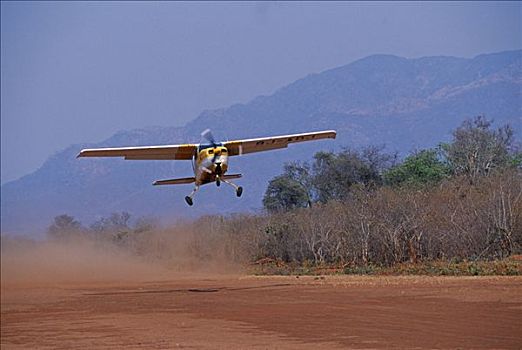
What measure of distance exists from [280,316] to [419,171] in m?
59.1

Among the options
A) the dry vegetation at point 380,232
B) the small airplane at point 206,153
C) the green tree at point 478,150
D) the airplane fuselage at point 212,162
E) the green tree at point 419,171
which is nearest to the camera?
the airplane fuselage at point 212,162

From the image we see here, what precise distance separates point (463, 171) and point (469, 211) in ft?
85.2

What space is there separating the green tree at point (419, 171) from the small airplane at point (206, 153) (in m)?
40.0

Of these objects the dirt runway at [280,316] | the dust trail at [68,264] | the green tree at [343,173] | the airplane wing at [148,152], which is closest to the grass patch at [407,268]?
the dirt runway at [280,316]

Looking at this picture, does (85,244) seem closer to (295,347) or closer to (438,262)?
(438,262)

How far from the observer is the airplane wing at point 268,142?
40.3 metres

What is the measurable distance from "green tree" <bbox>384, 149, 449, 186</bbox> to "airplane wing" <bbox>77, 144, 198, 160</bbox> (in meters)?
42.6

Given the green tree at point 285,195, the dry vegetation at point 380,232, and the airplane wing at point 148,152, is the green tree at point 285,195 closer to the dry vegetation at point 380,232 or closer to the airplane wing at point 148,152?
the dry vegetation at point 380,232

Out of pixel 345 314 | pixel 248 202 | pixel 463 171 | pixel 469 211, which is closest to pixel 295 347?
pixel 345 314

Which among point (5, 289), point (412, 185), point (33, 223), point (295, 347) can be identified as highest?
point (412, 185)

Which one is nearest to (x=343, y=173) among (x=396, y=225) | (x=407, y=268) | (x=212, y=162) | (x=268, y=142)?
(x=396, y=225)

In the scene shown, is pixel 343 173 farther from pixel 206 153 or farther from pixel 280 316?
pixel 280 316

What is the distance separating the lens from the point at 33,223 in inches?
1389

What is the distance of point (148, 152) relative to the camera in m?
40.7
